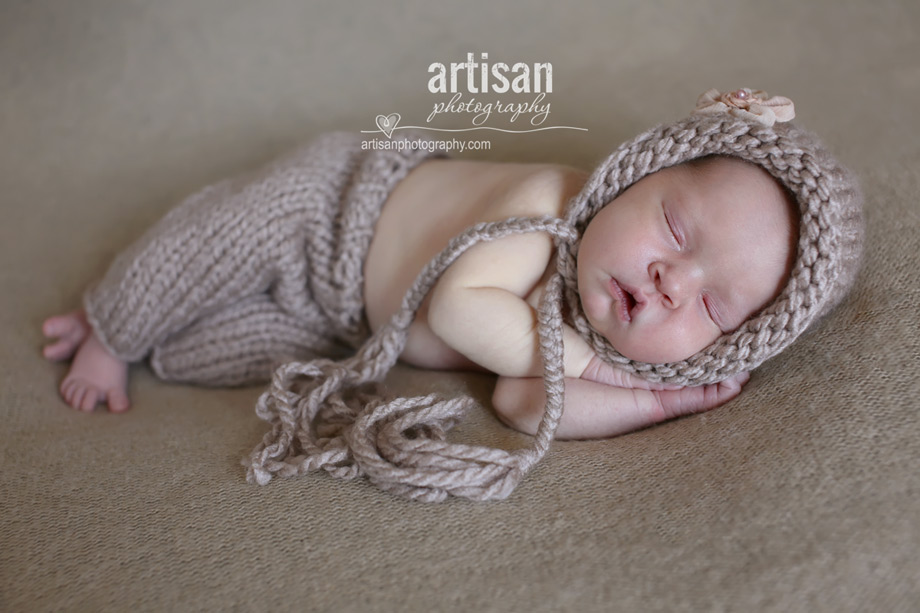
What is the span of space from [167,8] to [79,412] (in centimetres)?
140

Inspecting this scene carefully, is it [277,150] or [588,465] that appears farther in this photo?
[277,150]

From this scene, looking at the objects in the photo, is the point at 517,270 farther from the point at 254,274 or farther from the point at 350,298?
the point at 254,274

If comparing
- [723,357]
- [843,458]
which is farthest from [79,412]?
[843,458]

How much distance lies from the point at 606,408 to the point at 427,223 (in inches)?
21.4

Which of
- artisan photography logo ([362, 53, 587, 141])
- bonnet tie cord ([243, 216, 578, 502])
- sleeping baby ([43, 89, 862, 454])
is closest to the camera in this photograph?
bonnet tie cord ([243, 216, 578, 502])

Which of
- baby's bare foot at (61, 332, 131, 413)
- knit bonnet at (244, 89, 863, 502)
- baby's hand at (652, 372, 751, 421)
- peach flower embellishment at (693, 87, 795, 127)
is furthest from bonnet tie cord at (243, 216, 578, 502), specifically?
baby's bare foot at (61, 332, 131, 413)

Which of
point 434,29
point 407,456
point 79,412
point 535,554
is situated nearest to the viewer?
point 535,554

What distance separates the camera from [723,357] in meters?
1.20

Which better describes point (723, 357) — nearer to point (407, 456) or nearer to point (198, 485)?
point (407, 456)

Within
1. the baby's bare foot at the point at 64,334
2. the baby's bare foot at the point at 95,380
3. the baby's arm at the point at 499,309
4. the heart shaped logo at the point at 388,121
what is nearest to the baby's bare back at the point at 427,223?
the baby's arm at the point at 499,309

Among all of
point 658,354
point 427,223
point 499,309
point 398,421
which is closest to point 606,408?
point 658,354

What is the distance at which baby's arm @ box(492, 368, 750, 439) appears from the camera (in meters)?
1.29

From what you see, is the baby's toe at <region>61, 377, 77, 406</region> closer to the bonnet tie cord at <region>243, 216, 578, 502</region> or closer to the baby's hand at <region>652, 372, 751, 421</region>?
the bonnet tie cord at <region>243, 216, 578, 502</region>

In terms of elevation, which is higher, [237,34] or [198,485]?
[237,34]
